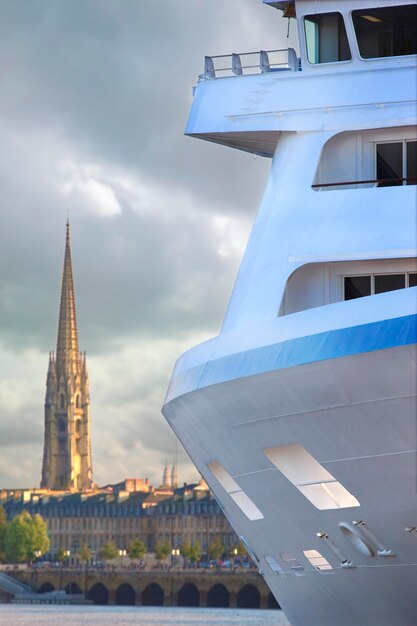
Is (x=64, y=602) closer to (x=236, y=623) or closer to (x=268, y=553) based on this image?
(x=236, y=623)

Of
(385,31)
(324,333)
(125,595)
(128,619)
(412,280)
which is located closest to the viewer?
(324,333)

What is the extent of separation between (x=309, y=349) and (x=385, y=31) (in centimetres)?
564

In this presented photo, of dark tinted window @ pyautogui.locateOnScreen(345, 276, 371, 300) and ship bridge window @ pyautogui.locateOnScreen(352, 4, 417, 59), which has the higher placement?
ship bridge window @ pyautogui.locateOnScreen(352, 4, 417, 59)

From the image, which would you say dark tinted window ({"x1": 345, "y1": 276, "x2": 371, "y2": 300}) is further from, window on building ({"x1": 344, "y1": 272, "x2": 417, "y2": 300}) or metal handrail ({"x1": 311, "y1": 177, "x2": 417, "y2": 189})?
metal handrail ({"x1": 311, "y1": 177, "x2": 417, "y2": 189})

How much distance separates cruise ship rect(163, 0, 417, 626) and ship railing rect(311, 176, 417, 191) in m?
0.03

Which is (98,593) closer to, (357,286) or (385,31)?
(385,31)

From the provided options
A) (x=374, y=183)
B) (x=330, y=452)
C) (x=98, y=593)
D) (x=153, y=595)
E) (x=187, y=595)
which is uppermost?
(x=98, y=593)

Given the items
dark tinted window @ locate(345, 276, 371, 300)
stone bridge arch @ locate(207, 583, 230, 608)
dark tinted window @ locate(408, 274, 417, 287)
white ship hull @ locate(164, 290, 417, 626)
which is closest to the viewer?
white ship hull @ locate(164, 290, 417, 626)

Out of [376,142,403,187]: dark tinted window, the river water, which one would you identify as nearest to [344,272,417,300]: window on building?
[376,142,403,187]: dark tinted window

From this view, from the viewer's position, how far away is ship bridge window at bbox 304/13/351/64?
23578mm

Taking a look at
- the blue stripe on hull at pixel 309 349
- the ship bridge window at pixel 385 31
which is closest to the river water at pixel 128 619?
the blue stripe on hull at pixel 309 349

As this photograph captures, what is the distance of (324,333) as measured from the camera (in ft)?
64.8

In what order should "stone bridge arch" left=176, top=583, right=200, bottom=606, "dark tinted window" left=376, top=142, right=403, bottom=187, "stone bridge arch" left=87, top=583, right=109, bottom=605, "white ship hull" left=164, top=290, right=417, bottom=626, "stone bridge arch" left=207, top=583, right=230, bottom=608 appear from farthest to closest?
"stone bridge arch" left=87, top=583, right=109, bottom=605 < "stone bridge arch" left=176, top=583, right=200, bottom=606 < "stone bridge arch" left=207, top=583, right=230, bottom=608 < "dark tinted window" left=376, top=142, right=403, bottom=187 < "white ship hull" left=164, top=290, right=417, bottom=626


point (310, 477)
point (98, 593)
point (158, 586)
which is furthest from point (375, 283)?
point (98, 593)
